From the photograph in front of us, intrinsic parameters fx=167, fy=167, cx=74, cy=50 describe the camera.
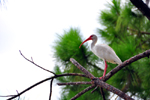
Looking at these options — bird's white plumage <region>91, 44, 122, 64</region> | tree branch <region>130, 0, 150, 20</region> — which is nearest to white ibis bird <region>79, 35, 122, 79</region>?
bird's white plumage <region>91, 44, 122, 64</region>

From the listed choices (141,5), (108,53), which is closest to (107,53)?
(108,53)

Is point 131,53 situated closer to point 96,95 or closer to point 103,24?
point 96,95

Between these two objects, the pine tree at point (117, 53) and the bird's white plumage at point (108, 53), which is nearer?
the bird's white plumage at point (108, 53)

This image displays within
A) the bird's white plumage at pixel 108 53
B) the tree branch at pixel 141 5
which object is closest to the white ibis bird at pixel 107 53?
the bird's white plumage at pixel 108 53

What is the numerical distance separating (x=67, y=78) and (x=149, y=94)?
1.81 feet

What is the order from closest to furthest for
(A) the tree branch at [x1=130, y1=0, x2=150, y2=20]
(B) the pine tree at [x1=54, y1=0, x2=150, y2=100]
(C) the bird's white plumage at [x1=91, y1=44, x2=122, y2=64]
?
(A) the tree branch at [x1=130, y1=0, x2=150, y2=20], (C) the bird's white plumage at [x1=91, y1=44, x2=122, y2=64], (B) the pine tree at [x1=54, y1=0, x2=150, y2=100]

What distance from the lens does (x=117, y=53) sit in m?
0.91

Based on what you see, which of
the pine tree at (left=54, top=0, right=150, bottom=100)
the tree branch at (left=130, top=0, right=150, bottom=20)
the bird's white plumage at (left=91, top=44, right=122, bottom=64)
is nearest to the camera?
the tree branch at (left=130, top=0, right=150, bottom=20)

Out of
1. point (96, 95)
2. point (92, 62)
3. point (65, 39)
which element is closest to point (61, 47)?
point (65, 39)

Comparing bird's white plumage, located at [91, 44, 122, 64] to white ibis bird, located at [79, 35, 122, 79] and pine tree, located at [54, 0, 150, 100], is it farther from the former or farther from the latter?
pine tree, located at [54, 0, 150, 100]

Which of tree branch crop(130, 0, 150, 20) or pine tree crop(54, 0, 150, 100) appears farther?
pine tree crop(54, 0, 150, 100)

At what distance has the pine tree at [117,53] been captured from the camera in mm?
951

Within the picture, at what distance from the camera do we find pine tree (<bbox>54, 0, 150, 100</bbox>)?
0.95m

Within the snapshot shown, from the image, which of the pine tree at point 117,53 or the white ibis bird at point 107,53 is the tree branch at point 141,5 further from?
the pine tree at point 117,53
